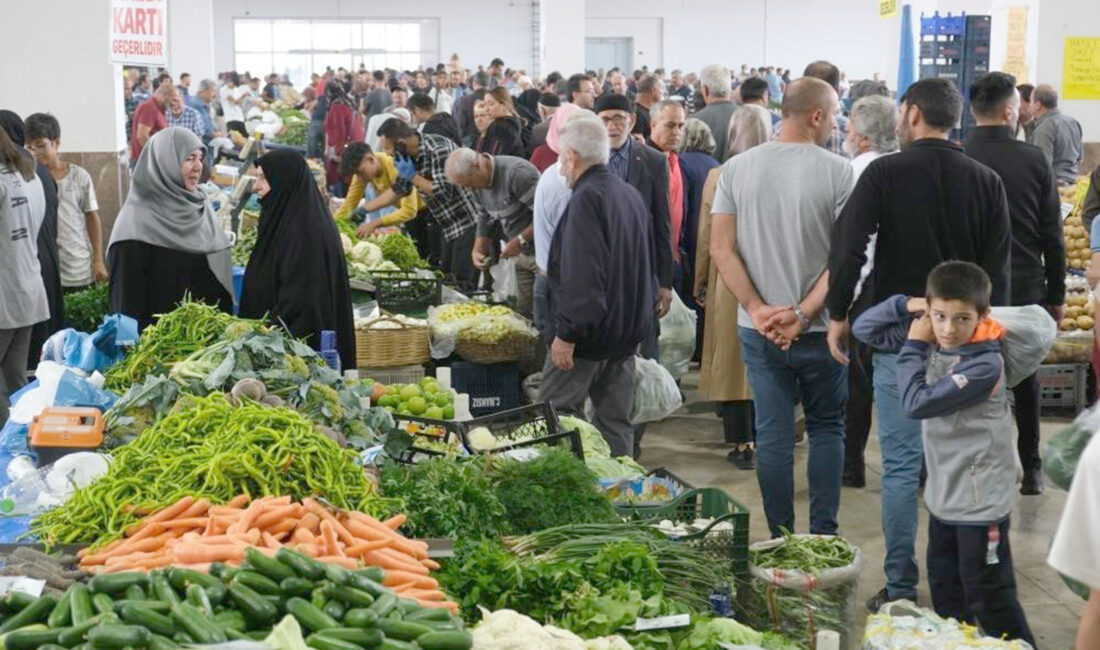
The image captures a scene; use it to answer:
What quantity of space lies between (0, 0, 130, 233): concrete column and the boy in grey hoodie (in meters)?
6.83

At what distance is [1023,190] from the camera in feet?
20.2

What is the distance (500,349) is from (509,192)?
0.95m

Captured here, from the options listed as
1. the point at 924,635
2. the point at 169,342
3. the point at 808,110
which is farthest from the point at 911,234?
the point at 169,342

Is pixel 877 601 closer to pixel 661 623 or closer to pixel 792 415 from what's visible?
pixel 792 415

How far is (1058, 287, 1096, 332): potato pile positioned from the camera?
8.30 meters

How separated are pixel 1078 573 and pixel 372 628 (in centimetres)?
134

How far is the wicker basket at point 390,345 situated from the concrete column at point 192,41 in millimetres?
20875

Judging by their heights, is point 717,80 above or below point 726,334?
above

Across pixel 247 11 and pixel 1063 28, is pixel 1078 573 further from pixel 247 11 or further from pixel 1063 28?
pixel 247 11

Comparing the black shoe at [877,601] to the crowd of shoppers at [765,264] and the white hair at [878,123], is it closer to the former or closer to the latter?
the crowd of shoppers at [765,264]

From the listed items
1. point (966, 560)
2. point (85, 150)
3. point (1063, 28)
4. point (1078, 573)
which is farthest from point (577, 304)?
point (1063, 28)

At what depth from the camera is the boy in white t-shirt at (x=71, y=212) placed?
8.26 m

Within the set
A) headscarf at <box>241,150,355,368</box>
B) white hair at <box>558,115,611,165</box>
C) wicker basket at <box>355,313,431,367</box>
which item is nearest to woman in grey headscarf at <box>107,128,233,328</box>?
headscarf at <box>241,150,355,368</box>

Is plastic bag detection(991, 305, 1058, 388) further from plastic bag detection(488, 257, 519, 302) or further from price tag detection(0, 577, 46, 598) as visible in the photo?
plastic bag detection(488, 257, 519, 302)
